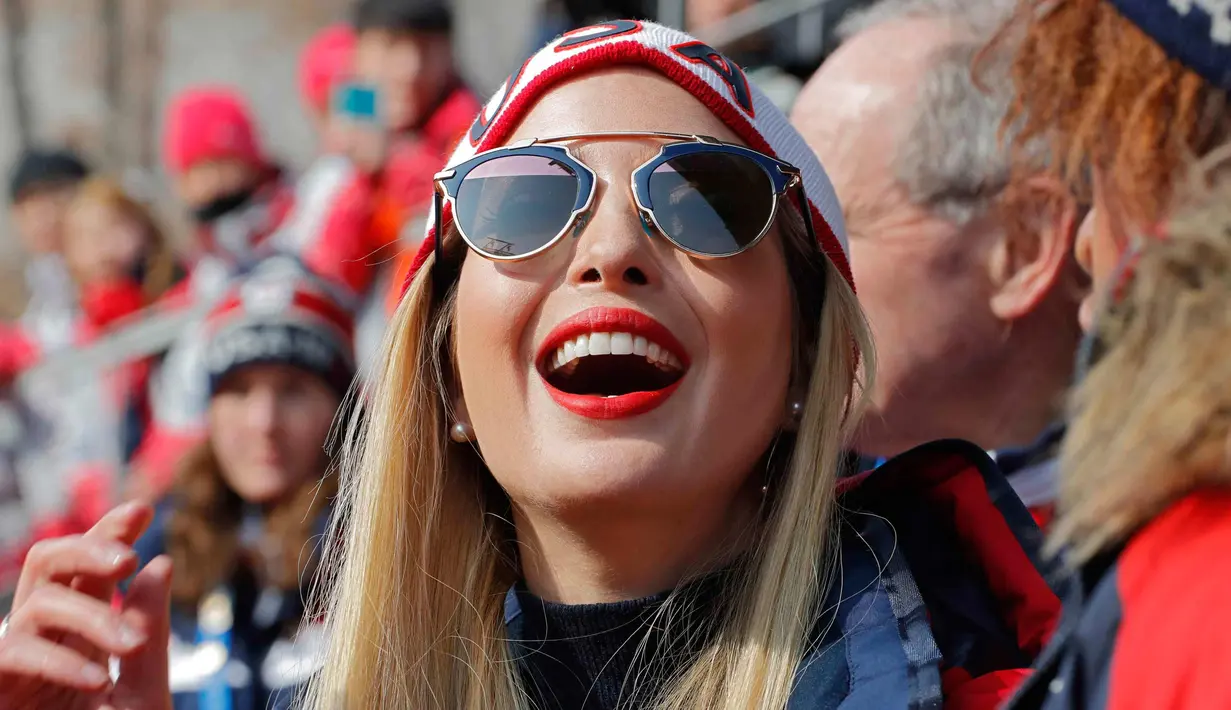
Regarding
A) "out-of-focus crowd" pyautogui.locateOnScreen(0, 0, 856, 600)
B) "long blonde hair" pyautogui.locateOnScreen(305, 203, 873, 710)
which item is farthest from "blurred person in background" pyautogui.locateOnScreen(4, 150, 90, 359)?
"long blonde hair" pyautogui.locateOnScreen(305, 203, 873, 710)

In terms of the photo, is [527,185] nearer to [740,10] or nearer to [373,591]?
[373,591]

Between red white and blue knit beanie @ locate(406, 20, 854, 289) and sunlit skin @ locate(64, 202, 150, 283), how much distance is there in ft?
17.2

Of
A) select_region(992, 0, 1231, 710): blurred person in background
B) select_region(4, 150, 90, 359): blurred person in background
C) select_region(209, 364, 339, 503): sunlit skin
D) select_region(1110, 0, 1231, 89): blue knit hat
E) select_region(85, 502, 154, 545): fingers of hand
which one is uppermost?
select_region(1110, 0, 1231, 89): blue knit hat

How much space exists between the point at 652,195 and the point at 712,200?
87 millimetres

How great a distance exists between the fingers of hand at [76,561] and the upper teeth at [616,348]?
62cm

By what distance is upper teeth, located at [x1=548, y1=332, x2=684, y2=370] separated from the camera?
1884mm

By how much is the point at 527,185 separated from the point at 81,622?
812 mm

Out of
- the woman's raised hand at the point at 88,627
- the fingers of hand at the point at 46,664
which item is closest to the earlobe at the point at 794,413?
the woman's raised hand at the point at 88,627

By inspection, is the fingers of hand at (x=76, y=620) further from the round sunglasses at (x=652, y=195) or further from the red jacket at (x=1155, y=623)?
the red jacket at (x=1155, y=623)

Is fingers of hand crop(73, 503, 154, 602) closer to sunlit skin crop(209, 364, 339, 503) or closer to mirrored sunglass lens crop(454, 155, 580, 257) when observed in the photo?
mirrored sunglass lens crop(454, 155, 580, 257)

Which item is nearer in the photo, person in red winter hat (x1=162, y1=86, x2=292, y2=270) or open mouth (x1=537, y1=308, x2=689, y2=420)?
open mouth (x1=537, y1=308, x2=689, y2=420)

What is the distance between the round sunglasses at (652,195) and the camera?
192 centimetres

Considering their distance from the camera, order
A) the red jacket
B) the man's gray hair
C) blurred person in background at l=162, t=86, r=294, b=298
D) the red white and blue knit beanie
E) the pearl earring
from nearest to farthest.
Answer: the red jacket → the red white and blue knit beanie → the pearl earring → the man's gray hair → blurred person in background at l=162, t=86, r=294, b=298

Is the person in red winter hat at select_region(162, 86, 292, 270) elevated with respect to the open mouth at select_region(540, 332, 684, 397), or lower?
lower
